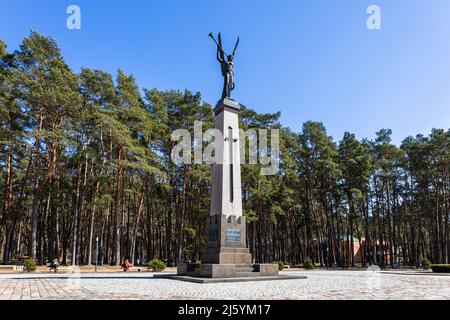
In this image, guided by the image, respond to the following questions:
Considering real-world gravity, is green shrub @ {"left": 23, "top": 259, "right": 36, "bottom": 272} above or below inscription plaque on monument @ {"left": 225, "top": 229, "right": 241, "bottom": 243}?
below

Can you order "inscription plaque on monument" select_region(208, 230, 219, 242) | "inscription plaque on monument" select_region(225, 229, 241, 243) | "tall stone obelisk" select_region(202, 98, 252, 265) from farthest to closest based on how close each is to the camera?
"inscription plaque on monument" select_region(208, 230, 219, 242)
"inscription plaque on monument" select_region(225, 229, 241, 243)
"tall stone obelisk" select_region(202, 98, 252, 265)

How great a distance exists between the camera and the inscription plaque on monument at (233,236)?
49.2 ft

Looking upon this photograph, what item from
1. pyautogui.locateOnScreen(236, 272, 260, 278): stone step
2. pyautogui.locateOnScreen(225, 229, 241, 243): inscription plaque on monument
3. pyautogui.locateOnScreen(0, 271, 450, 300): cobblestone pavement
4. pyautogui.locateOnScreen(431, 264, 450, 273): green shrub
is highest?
pyautogui.locateOnScreen(225, 229, 241, 243): inscription plaque on monument

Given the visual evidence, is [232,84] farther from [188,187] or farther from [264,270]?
[188,187]

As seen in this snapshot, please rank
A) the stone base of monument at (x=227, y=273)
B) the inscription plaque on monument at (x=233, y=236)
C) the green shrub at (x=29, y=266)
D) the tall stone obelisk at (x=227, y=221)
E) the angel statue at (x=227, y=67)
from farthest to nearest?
the green shrub at (x=29, y=266) → the angel statue at (x=227, y=67) → the inscription plaque on monument at (x=233, y=236) → the tall stone obelisk at (x=227, y=221) → the stone base of monument at (x=227, y=273)

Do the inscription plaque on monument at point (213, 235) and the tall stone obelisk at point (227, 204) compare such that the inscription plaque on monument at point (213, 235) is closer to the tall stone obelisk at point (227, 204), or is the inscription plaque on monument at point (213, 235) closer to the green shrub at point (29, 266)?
Result: the tall stone obelisk at point (227, 204)

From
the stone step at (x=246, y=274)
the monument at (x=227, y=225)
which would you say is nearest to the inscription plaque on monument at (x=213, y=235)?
the monument at (x=227, y=225)

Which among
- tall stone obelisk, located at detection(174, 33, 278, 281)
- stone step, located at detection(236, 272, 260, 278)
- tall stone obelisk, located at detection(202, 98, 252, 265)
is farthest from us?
tall stone obelisk, located at detection(202, 98, 252, 265)

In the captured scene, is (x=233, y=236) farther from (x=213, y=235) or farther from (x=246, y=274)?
(x=246, y=274)

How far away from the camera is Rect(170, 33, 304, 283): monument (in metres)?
13.9

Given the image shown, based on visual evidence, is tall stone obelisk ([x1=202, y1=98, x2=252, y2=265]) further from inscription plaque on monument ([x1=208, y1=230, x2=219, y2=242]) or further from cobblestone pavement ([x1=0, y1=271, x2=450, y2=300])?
cobblestone pavement ([x1=0, y1=271, x2=450, y2=300])

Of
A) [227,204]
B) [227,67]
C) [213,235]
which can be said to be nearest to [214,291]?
[213,235]

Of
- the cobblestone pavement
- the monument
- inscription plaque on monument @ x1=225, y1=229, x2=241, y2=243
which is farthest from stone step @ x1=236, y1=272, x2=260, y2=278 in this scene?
the cobblestone pavement
